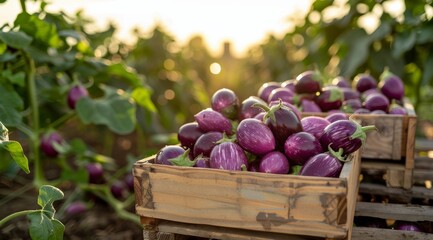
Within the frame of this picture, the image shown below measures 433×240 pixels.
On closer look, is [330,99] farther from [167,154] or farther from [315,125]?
[167,154]

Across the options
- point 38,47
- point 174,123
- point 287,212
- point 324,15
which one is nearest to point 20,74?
point 38,47

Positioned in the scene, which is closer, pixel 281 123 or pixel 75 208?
pixel 281 123

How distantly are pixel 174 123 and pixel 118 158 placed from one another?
1.76 feet

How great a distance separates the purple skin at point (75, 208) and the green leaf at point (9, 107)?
69 cm

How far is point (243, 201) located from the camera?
114cm

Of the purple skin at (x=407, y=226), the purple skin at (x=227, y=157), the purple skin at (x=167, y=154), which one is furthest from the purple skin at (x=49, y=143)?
the purple skin at (x=407, y=226)

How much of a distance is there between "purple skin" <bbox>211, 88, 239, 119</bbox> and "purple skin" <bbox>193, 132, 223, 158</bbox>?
0.52 feet

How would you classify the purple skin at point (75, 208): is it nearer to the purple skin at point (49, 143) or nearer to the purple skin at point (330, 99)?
the purple skin at point (49, 143)

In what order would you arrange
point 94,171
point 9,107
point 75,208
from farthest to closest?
1. point 94,171
2. point 75,208
3. point 9,107

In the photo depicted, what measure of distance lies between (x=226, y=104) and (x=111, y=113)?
888 millimetres

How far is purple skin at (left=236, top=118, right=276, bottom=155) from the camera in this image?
4.13ft

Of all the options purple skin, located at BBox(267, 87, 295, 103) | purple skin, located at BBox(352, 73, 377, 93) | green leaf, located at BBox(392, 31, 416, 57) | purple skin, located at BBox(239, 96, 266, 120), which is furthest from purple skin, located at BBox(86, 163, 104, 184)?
green leaf, located at BBox(392, 31, 416, 57)

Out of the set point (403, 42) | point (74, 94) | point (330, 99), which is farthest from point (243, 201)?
point (403, 42)

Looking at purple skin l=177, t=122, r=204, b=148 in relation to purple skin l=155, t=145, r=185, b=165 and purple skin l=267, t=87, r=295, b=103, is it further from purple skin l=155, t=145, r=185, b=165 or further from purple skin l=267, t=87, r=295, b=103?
purple skin l=267, t=87, r=295, b=103
